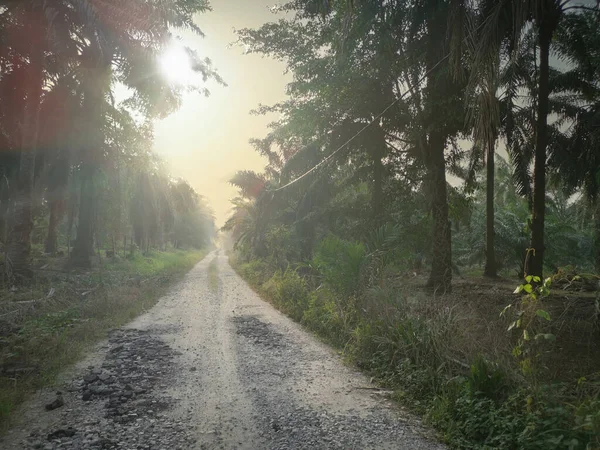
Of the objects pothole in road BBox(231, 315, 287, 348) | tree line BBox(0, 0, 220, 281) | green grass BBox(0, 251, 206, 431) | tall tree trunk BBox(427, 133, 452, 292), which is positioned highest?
tree line BBox(0, 0, 220, 281)

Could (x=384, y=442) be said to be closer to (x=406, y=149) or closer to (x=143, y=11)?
(x=406, y=149)

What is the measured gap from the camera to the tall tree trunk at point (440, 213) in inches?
445

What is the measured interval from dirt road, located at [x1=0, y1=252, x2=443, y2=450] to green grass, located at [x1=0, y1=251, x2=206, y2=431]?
0.32 metres

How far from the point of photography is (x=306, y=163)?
59.4 ft

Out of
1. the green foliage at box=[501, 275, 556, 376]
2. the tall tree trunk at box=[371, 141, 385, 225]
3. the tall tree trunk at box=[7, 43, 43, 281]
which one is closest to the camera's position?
the green foliage at box=[501, 275, 556, 376]

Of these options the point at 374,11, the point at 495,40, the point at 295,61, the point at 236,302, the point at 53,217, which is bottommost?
the point at 236,302

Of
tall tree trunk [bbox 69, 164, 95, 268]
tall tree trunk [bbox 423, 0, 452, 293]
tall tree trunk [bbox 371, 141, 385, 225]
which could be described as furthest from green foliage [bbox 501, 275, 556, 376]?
tall tree trunk [bbox 69, 164, 95, 268]

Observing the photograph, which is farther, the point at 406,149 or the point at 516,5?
the point at 406,149

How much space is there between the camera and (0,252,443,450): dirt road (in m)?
4.09

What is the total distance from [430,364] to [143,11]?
1360 centimetres

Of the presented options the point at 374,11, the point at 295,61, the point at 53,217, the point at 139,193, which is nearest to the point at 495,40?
Result: the point at 374,11

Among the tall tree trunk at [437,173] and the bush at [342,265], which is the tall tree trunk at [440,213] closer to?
the tall tree trunk at [437,173]

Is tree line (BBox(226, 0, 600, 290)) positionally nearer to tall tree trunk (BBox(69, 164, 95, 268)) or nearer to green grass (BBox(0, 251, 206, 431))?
green grass (BBox(0, 251, 206, 431))

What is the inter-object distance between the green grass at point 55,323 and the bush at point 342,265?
553cm
